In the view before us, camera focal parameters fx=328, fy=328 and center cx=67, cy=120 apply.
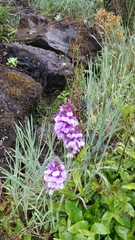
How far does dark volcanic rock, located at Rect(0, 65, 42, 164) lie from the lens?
7.36 feet

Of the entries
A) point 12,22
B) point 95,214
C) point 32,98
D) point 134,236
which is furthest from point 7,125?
point 12,22

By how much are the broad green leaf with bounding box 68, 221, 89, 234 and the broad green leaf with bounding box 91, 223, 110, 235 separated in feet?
0.15

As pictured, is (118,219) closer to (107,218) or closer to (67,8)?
(107,218)

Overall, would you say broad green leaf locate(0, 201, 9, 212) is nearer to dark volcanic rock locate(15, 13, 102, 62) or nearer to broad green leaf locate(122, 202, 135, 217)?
broad green leaf locate(122, 202, 135, 217)

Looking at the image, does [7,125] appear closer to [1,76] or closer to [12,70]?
[1,76]

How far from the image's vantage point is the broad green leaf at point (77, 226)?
5.22 ft

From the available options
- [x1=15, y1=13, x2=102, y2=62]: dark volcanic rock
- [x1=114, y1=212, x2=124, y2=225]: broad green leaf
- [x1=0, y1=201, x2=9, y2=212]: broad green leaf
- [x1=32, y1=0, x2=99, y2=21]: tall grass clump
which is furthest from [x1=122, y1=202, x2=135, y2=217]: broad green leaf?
[x1=32, y1=0, x2=99, y2=21]: tall grass clump

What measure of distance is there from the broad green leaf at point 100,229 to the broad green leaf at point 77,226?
5 centimetres

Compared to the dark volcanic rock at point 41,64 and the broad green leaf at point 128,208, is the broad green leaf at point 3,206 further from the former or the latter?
the dark volcanic rock at point 41,64

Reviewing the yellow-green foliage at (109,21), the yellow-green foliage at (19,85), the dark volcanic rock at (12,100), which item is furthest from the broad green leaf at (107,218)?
the yellow-green foliage at (109,21)

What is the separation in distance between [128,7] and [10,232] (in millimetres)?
3547

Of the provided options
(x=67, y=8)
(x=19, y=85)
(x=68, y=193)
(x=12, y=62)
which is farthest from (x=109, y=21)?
(x=68, y=193)

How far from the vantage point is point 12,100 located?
2439 mm

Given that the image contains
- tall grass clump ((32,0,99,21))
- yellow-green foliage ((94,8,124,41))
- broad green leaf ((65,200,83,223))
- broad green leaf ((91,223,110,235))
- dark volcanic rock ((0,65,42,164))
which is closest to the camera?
broad green leaf ((91,223,110,235))
